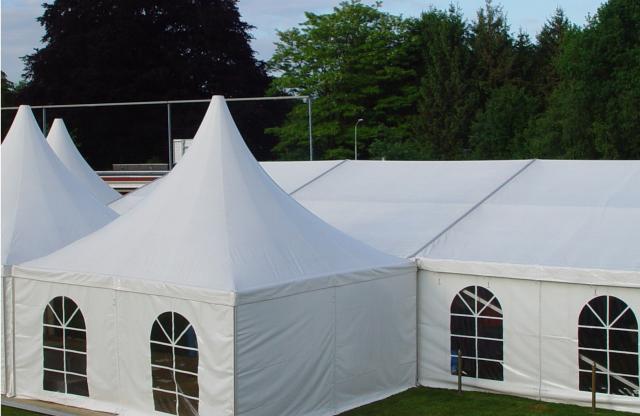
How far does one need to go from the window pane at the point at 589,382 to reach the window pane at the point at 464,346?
146cm

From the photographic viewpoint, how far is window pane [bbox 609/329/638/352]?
1088 centimetres

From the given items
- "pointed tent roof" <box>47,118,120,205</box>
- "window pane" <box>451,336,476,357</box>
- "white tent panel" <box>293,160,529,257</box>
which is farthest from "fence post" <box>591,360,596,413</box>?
"pointed tent roof" <box>47,118,120,205</box>

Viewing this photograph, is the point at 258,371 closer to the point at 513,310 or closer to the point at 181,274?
the point at 181,274

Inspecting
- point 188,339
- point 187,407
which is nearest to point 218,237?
point 188,339

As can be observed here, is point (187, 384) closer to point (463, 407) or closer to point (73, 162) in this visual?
point (463, 407)

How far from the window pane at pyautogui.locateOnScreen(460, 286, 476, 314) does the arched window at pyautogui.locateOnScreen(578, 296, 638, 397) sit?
1.44 meters

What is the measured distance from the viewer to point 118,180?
2414 centimetres

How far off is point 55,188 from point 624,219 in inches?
326

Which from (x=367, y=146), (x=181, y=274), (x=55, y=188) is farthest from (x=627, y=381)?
(x=367, y=146)

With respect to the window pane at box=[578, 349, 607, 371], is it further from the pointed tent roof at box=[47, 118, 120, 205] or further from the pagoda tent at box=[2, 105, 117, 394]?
the pointed tent roof at box=[47, 118, 120, 205]

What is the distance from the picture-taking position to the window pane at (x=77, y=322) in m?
11.5

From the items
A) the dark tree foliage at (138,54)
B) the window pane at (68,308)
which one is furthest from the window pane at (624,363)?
the dark tree foliage at (138,54)

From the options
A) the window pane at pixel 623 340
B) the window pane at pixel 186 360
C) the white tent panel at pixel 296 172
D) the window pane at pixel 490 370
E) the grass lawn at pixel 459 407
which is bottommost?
the grass lawn at pixel 459 407

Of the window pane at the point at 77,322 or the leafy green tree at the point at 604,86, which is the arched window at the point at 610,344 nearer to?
the window pane at the point at 77,322
